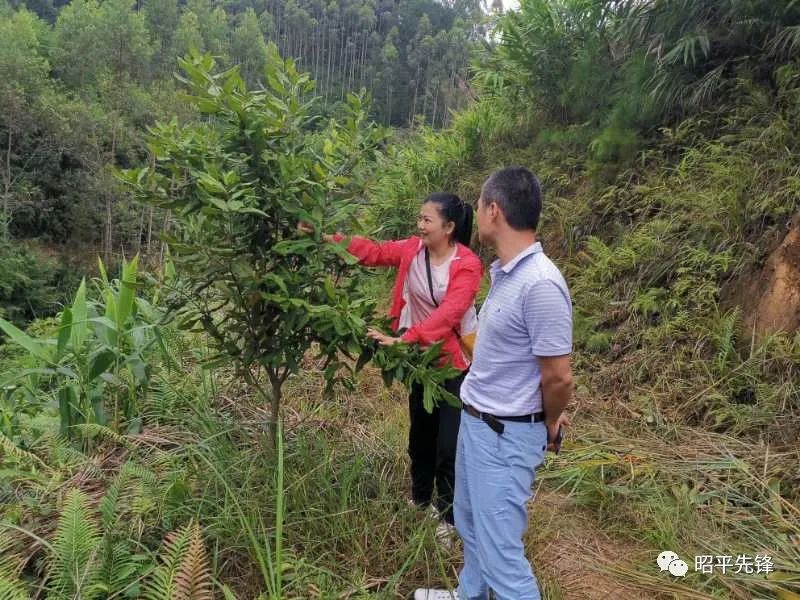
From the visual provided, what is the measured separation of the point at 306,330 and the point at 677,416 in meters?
2.73

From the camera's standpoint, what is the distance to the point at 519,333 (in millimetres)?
1665

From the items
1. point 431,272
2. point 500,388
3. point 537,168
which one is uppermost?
point 537,168

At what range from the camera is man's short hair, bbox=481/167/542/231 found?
1679 mm

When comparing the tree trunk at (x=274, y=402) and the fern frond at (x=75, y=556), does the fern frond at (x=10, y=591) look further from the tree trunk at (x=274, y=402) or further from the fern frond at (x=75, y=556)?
the tree trunk at (x=274, y=402)

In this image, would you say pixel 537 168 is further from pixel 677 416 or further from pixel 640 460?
pixel 640 460

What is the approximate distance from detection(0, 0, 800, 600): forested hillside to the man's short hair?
1.81 feet

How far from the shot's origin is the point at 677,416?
3.56 metres

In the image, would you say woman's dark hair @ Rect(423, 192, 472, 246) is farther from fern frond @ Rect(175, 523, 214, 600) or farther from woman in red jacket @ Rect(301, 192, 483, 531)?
fern frond @ Rect(175, 523, 214, 600)

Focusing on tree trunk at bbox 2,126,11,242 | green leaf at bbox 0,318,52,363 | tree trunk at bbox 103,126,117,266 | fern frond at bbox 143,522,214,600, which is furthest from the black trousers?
tree trunk at bbox 103,126,117,266

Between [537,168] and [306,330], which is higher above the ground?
[537,168]

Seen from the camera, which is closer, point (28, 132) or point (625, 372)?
point (625, 372)

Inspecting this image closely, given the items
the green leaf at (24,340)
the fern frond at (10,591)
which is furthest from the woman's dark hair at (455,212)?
the green leaf at (24,340)

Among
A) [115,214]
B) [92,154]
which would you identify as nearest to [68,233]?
[115,214]

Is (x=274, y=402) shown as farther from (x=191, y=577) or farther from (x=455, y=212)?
(x=455, y=212)
